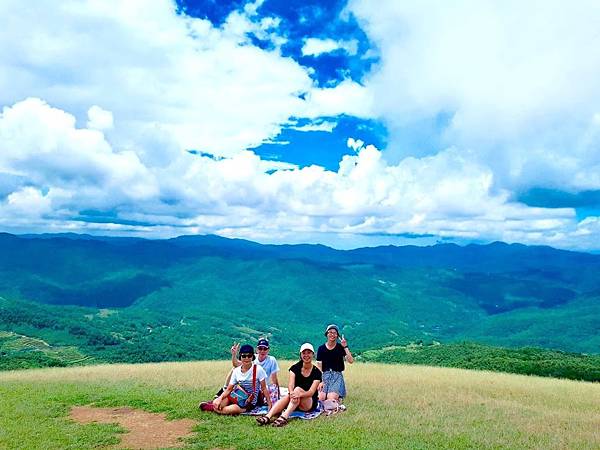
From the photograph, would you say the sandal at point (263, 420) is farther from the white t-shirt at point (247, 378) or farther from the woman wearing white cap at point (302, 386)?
→ the white t-shirt at point (247, 378)

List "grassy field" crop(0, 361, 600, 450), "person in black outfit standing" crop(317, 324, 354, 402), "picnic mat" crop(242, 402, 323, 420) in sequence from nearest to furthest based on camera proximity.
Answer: "grassy field" crop(0, 361, 600, 450) < "picnic mat" crop(242, 402, 323, 420) < "person in black outfit standing" crop(317, 324, 354, 402)

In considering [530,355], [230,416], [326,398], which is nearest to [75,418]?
[230,416]

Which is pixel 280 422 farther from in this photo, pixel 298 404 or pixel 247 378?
pixel 247 378

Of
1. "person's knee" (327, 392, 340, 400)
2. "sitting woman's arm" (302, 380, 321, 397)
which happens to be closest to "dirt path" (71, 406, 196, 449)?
"sitting woman's arm" (302, 380, 321, 397)

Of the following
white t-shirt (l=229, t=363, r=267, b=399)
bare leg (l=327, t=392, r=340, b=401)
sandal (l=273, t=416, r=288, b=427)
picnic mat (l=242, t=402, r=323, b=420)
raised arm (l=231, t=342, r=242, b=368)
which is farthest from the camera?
bare leg (l=327, t=392, r=340, b=401)

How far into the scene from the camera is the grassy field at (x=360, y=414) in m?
12.9

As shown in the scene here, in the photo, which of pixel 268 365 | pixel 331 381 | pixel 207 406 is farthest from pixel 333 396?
pixel 207 406

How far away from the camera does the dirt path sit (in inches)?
512

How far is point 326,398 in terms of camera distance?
55.3 ft

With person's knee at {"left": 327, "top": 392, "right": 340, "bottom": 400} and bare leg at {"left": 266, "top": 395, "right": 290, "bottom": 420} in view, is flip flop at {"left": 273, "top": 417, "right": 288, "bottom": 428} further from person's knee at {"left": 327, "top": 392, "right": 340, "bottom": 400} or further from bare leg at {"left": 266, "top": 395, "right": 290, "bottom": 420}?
person's knee at {"left": 327, "top": 392, "right": 340, "bottom": 400}

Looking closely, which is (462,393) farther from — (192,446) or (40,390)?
(40,390)

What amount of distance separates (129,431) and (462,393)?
508 inches

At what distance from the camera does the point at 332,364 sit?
17.0 metres

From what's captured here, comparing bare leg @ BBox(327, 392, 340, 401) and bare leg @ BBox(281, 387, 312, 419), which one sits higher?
bare leg @ BBox(281, 387, 312, 419)
